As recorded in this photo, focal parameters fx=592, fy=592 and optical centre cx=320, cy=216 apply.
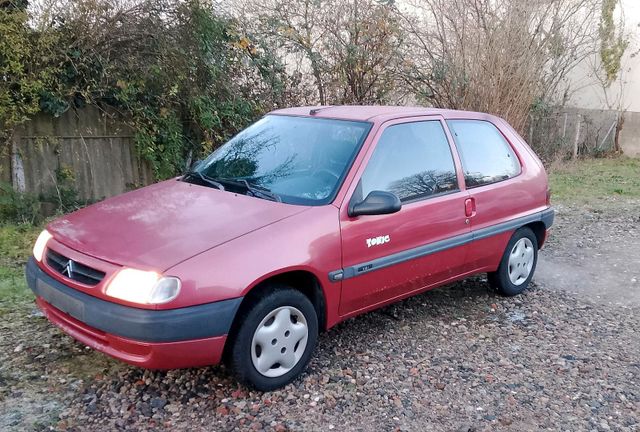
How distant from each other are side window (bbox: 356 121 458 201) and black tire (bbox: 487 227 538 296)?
40.2 inches

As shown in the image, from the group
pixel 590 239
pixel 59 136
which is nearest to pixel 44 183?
pixel 59 136

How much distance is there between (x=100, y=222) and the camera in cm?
374

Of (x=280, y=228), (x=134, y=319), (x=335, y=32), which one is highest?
(x=335, y=32)

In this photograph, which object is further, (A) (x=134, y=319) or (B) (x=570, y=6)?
(B) (x=570, y=6)

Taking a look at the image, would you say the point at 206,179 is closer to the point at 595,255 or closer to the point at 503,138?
the point at 503,138

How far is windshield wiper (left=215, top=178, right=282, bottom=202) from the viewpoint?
393 cm

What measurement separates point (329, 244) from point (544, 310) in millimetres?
2511

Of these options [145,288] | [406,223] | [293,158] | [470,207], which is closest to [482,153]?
[470,207]

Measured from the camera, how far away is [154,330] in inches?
121

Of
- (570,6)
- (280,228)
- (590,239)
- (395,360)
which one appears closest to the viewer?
(280,228)

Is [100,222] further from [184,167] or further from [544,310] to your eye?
[184,167]

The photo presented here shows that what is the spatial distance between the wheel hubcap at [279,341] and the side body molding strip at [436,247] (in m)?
0.36

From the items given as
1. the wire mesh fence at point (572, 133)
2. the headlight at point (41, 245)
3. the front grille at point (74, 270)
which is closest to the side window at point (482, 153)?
the front grille at point (74, 270)

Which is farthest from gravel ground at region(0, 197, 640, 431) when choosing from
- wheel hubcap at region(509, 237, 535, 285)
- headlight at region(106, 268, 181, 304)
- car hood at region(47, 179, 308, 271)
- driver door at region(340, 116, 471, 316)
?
car hood at region(47, 179, 308, 271)
